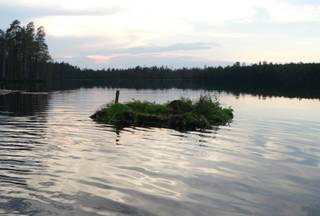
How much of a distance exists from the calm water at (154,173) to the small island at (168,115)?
4585 mm

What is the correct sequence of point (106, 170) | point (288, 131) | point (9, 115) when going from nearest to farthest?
point (106, 170) → point (288, 131) → point (9, 115)

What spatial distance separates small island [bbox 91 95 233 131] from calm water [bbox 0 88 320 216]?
4585 millimetres

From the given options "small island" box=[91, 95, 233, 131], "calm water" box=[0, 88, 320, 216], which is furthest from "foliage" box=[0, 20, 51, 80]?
"calm water" box=[0, 88, 320, 216]

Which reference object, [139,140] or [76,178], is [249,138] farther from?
[76,178]

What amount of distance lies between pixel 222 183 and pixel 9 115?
25603 mm

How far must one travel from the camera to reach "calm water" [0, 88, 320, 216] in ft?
41.7

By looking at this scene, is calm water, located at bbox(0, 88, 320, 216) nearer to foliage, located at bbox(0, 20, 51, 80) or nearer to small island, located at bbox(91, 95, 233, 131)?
small island, located at bbox(91, 95, 233, 131)

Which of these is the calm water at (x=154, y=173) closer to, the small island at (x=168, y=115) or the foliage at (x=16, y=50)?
the small island at (x=168, y=115)

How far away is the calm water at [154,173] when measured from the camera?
41.7 ft

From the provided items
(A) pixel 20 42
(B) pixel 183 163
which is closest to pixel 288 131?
(B) pixel 183 163

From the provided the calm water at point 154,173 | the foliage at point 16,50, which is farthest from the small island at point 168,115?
the foliage at point 16,50

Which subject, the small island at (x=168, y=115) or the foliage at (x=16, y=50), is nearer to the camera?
the small island at (x=168, y=115)

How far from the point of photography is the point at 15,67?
13800 cm

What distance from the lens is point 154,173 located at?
16906 millimetres
